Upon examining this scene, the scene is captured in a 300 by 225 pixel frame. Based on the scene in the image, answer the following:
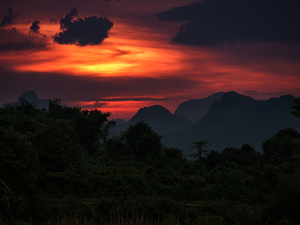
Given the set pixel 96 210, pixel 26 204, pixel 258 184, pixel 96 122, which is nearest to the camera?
pixel 26 204

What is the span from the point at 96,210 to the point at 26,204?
174 inches

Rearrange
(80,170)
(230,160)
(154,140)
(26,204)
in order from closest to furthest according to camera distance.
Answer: (26,204)
(80,170)
(230,160)
(154,140)

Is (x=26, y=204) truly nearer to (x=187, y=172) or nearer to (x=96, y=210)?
(x=96, y=210)

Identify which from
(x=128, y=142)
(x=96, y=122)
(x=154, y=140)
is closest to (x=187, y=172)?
(x=154, y=140)

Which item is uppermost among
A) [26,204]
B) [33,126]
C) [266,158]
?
[33,126]

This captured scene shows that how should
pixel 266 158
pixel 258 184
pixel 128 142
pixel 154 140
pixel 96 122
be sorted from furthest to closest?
pixel 96 122, pixel 128 142, pixel 154 140, pixel 266 158, pixel 258 184

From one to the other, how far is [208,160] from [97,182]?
20.6m

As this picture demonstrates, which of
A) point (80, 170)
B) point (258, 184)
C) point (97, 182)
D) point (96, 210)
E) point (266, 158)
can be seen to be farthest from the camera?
point (266, 158)

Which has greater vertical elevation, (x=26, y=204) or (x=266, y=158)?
(x=26, y=204)

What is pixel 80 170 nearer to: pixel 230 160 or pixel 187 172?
pixel 187 172

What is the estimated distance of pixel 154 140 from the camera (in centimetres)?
4666

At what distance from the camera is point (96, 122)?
5500cm

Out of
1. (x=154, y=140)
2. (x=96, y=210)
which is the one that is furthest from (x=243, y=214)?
(x=154, y=140)

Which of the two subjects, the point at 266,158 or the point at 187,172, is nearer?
the point at 187,172
